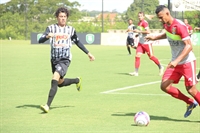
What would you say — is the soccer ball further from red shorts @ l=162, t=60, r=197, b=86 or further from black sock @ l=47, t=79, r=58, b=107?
black sock @ l=47, t=79, r=58, b=107

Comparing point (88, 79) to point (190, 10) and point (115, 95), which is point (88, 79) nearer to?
point (115, 95)

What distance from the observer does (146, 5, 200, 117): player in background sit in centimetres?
885

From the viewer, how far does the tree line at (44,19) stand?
51469 millimetres

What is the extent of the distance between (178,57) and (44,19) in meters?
48.2

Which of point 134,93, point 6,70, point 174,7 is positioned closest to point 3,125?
point 134,93

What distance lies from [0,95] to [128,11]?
38867 millimetres

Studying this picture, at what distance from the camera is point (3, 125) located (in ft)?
29.7

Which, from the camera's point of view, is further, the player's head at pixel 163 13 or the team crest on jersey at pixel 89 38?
the team crest on jersey at pixel 89 38

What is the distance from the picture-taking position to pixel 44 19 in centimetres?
5634

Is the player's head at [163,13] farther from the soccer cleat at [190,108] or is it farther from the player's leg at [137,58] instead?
the player's leg at [137,58]

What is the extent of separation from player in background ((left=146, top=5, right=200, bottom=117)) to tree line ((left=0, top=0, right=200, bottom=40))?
3983cm

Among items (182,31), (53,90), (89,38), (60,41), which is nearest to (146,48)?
(60,41)

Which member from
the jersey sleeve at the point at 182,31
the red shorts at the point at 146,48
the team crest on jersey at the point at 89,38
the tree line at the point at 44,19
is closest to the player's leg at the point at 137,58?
the red shorts at the point at 146,48

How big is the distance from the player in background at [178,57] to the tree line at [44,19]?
39834 mm
